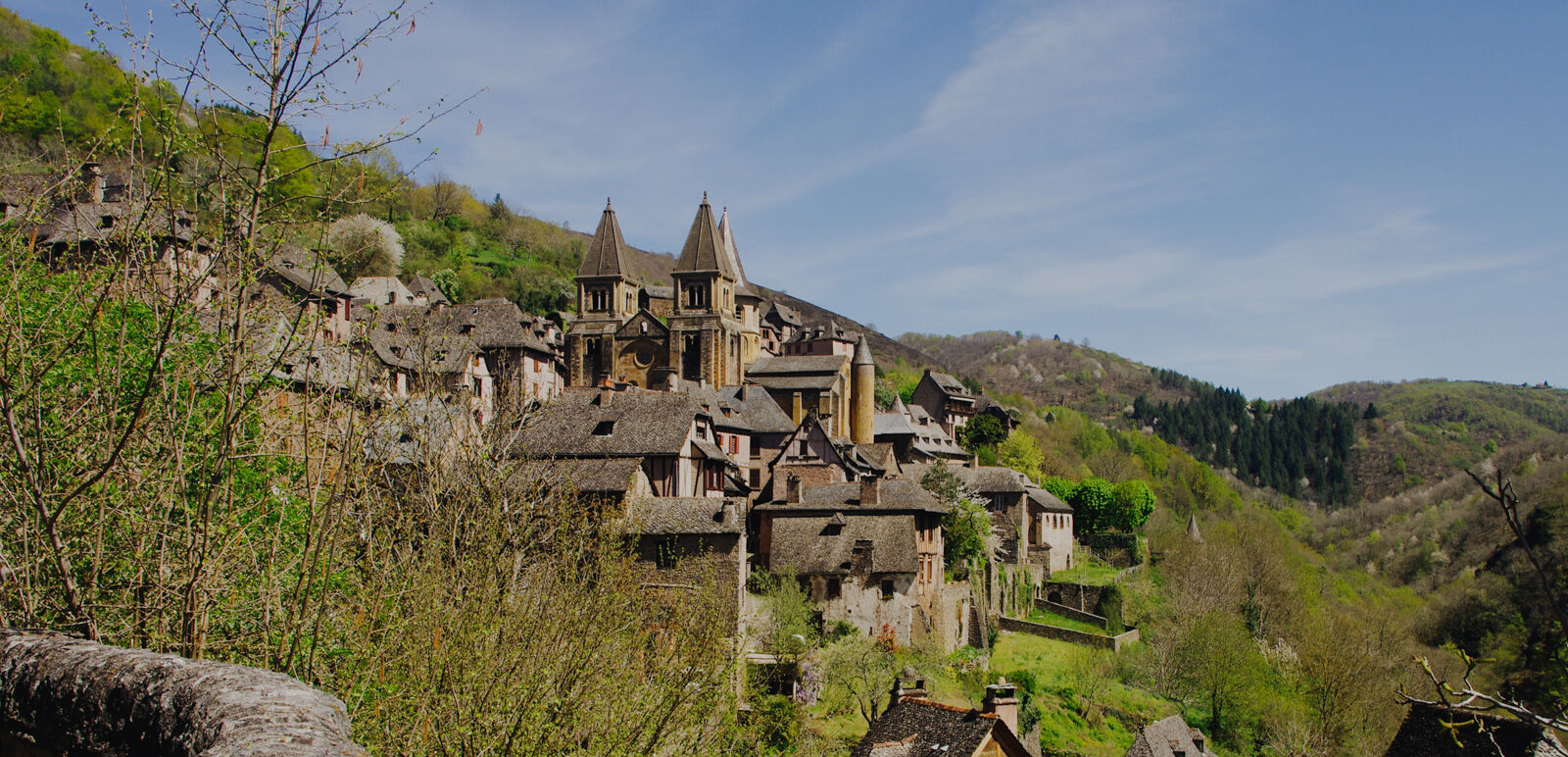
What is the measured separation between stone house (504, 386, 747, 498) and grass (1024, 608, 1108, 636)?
65.5 ft

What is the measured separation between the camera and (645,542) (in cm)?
3145

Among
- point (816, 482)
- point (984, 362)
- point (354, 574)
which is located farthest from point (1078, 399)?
point (354, 574)

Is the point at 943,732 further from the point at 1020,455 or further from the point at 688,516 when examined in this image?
the point at 1020,455

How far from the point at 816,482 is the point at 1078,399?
13654 cm

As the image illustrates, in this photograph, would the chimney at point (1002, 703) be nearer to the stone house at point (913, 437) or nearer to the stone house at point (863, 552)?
the stone house at point (863, 552)

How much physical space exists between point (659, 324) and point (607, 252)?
7308 millimetres

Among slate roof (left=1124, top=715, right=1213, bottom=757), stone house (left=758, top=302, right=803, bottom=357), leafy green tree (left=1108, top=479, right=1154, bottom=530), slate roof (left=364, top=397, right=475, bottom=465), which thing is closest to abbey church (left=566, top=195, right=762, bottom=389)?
stone house (left=758, top=302, right=803, bottom=357)

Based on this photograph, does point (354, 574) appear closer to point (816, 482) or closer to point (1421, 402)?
point (816, 482)

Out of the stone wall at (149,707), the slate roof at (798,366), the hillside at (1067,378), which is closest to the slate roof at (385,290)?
the slate roof at (798,366)

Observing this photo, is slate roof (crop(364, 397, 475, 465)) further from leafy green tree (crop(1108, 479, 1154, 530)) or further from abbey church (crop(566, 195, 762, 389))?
leafy green tree (crop(1108, 479, 1154, 530))

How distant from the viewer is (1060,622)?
53.1 meters

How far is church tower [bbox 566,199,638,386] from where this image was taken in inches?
2522

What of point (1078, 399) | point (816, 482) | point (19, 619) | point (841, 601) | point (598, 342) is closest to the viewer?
point (19, 619)

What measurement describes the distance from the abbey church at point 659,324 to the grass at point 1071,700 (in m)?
24.6
